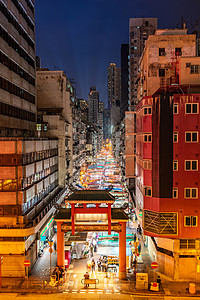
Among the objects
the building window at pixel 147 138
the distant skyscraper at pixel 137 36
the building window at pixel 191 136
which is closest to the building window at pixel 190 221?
the building window at pixel 191 136

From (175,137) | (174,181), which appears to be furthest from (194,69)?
(174,181)

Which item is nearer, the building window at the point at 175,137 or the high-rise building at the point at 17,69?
the building window at the point at 175,137

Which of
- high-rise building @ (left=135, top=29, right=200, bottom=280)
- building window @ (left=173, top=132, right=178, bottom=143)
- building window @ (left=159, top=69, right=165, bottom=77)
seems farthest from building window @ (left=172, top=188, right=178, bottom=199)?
building window @ (left=159, top=69, right=165, bottom=77)

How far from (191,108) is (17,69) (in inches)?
1157

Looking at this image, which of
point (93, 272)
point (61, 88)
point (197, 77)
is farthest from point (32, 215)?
point (61, 88)

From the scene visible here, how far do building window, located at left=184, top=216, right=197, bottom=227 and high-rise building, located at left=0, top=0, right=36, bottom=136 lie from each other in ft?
91.0

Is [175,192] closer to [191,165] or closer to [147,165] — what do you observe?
[191,165]

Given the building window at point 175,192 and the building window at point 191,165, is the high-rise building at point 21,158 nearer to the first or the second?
the building window at point 175,192

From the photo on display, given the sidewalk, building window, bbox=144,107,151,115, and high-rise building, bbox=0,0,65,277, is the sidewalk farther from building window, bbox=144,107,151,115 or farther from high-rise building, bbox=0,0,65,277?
building window, bbox=144,107,151,115

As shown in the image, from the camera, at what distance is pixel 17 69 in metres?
41.4

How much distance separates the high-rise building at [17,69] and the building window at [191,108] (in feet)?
83.3

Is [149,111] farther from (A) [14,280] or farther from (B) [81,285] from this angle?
(A) [14,280]

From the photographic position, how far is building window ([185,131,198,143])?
26.8m

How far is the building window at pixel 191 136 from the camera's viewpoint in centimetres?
2677
